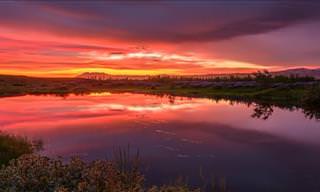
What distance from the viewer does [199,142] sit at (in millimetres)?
26547

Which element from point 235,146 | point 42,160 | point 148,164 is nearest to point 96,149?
point 148,164

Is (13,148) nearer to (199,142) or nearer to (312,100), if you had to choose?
(199,142)

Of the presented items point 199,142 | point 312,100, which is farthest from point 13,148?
point 312,100

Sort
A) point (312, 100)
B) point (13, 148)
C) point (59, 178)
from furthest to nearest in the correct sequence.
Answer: point (312, 100)
point (13, 148)
point (59, 178)

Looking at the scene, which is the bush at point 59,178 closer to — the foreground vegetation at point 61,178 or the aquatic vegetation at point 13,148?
the foreground vegetation at point 61,178

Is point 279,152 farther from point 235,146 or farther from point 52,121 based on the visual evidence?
point 52,121

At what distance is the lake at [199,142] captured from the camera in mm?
17844

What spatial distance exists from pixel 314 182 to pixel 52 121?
2642 centimetres

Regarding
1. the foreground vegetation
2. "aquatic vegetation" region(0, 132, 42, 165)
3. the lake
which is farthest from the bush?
"aquatic vegetation" region(0, 132, 42, 165)

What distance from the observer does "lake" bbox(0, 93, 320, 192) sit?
17.8 meters

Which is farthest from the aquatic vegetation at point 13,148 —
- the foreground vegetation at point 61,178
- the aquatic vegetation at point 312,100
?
the aquatic vegetation at point 312,100

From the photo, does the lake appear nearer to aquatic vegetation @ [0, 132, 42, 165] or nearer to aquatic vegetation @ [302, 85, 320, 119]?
aquatic vegetation @ [0, 132, 42, 165]

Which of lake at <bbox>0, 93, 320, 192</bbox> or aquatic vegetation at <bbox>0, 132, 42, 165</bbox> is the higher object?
aquatic vegetation at <bbox>0, 132, 42, 165</bbox>

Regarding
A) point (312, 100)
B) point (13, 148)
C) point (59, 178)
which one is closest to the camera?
point (59, 178)
